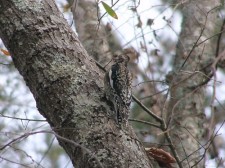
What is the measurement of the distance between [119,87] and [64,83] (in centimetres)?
102

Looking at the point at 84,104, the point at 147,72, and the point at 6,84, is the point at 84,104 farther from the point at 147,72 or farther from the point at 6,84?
the point at 6,84

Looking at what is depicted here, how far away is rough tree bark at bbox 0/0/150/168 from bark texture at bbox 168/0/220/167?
1.67 meters

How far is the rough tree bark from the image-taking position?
3158 millimetres

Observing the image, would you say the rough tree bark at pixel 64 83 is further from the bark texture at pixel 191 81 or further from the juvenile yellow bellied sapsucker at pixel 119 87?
the bark texture at pixel 191 81

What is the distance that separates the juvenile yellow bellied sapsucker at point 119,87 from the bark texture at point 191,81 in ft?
2.17

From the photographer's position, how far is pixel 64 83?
3379 millimetres

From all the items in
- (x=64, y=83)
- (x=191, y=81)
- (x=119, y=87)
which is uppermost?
(x=191, y=81)

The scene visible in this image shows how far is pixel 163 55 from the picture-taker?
7.57 meters

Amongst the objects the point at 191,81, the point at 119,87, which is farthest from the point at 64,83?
the point at 191,81

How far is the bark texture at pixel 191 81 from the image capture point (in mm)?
5207

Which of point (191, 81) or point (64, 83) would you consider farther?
point (191, 81)

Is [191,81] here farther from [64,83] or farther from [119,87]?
[64,83]

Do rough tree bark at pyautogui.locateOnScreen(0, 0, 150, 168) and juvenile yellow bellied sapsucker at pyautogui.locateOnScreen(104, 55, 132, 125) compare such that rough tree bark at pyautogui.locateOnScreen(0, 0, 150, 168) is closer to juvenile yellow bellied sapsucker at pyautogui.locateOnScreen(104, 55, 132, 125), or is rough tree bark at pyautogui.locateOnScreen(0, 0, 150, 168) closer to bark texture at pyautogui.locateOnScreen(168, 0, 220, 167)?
juvenile yellow bellied sapsucker at pyautogui.locateOnScreen(104, 55, 132, 125)

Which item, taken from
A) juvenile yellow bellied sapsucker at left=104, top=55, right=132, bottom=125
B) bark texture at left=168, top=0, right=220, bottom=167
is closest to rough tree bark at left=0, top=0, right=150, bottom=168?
juvenile yellow bellied sapsucker at left=104, top=55, right=132, bottom=125
